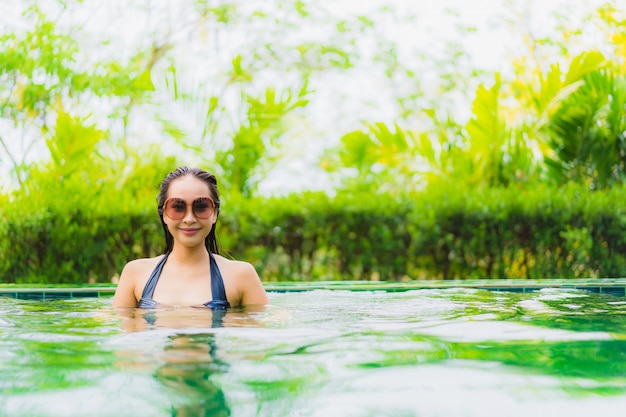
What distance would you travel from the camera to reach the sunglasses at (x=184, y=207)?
12.9 feet

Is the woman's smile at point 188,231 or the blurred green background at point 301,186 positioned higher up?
the blurred green background at point 301,186

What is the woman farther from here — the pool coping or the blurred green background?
the blurred green background

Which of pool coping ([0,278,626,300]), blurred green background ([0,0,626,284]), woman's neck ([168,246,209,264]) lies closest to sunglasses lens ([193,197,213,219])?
woman's neck ([168,246,209,264])

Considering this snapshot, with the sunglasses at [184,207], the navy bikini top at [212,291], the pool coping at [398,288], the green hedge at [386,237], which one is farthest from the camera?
the green hedge at [386,237]

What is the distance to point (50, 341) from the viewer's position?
3.13 metres

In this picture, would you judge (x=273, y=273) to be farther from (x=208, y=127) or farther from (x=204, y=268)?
(x=204, y=268)

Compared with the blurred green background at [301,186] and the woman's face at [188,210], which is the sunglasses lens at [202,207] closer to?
the woman's face at [188,210]

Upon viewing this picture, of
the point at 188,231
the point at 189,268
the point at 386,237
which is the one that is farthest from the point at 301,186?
the point at 188,231

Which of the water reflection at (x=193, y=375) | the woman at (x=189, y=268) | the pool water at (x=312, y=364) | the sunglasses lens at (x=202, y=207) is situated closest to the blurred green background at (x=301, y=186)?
the woman at (x=189, y=268)

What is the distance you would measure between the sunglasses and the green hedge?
4830 mm

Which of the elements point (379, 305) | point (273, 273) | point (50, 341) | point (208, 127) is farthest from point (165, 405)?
point (208, 127)

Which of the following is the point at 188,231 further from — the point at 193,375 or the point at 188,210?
the point at 193,375

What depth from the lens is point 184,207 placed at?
3943 mm

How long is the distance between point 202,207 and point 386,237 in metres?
5.07
